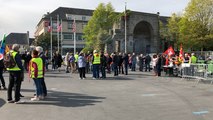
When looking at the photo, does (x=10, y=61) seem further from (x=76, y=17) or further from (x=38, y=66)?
(x=76, y=17)

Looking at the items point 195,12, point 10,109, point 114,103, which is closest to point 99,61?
point 114,103

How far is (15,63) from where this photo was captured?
1027cm

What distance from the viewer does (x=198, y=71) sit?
17.2 metres

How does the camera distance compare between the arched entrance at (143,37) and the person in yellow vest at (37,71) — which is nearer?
the person in yellow vest at (37,71)

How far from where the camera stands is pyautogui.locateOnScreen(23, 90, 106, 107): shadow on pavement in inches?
403

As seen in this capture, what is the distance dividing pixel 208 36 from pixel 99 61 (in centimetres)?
3757

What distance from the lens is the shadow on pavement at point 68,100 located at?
10234mm

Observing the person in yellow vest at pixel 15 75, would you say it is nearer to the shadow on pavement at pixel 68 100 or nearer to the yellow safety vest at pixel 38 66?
the yellow safety vest at pixel 38 66

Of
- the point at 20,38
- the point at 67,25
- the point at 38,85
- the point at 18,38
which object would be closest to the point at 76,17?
the point at 67,25

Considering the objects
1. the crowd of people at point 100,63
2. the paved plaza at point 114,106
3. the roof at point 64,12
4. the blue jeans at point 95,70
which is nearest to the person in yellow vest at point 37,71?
the paved plaza at point 114,106

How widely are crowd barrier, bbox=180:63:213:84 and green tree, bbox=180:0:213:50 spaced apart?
36.7 m

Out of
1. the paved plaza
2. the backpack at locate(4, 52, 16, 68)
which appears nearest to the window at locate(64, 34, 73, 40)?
the paved plaza

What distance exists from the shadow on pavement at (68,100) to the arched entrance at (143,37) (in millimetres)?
43005

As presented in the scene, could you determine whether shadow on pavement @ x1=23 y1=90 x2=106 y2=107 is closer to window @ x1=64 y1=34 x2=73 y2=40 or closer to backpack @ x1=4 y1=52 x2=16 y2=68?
backpack @ x1=4 y1=52 x2=16 y2=68
